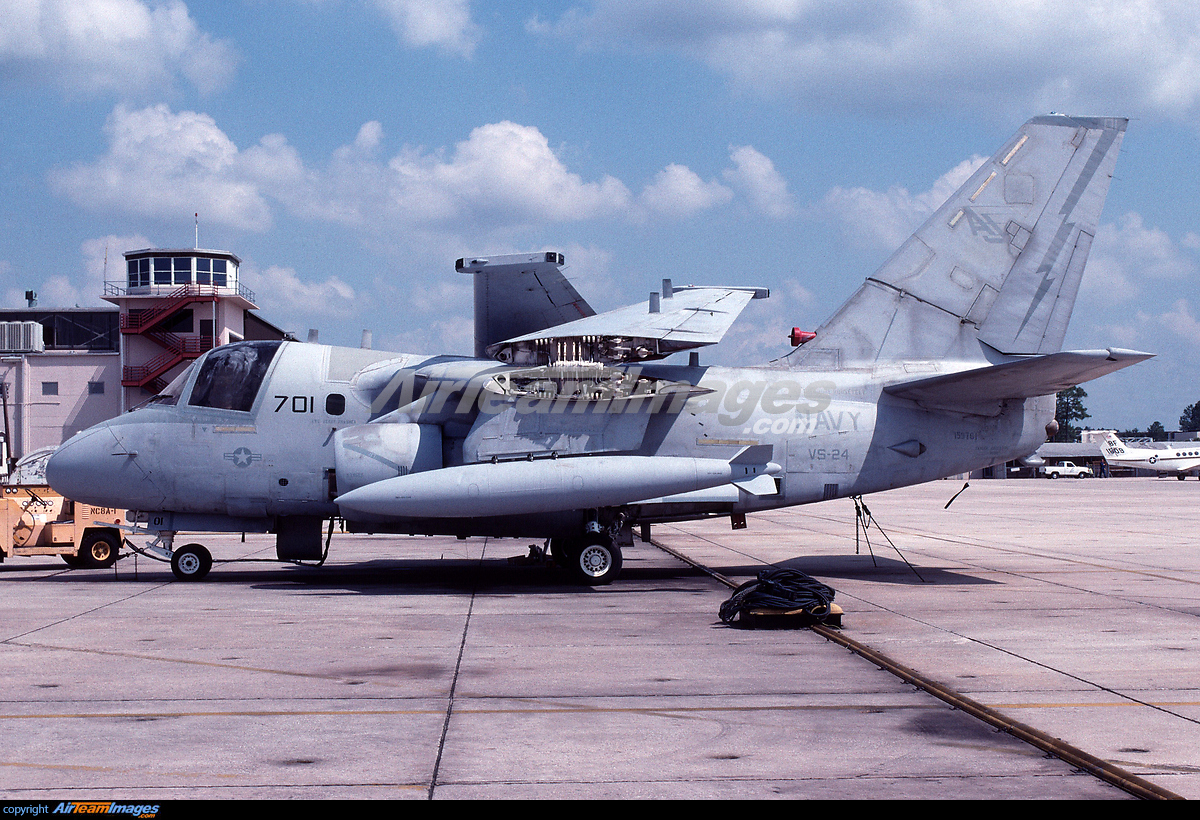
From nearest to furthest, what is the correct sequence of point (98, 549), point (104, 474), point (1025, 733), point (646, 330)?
point (1025, 733)
point (646, 330)
point (104, 474)
point (98, 549)

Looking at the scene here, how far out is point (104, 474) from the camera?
1553cm

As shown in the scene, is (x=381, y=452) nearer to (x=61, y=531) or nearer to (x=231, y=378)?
(x=231, y=378)

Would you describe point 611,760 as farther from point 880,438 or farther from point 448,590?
point 880,438

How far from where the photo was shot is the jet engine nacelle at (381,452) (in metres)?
15.0

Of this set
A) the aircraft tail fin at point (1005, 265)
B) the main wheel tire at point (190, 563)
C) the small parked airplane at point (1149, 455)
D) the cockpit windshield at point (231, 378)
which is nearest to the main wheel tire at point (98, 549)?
the main wheel tire at point (190, 563)

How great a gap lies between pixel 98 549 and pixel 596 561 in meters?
10.1

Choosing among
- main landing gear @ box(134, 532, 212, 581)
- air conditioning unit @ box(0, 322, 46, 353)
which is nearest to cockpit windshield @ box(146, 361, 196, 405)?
main landing gear @ box(134, 532, 212, 581)

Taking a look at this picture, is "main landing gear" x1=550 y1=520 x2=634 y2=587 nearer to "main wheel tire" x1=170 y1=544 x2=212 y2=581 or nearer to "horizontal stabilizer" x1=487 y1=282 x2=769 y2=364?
"horizontal stabilizer" x1=487 y1=282 x2=769 y2=364

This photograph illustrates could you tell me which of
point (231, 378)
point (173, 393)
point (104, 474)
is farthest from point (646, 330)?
point (104, 474)

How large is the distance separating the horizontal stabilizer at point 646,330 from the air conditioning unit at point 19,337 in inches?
2037

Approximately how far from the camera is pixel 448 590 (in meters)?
15.0

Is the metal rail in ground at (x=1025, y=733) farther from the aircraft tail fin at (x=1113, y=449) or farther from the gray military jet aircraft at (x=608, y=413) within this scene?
the aircraft tail fin at (x=1113, y=449)

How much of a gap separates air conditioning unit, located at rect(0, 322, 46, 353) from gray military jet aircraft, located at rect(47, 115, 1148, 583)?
4866cm

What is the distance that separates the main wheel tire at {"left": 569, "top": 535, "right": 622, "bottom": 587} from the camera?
1530cm
